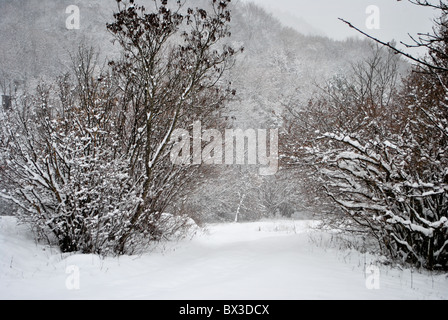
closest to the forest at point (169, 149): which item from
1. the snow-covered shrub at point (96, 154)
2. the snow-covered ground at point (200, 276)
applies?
the snow-covered shrub at point (96, 154)

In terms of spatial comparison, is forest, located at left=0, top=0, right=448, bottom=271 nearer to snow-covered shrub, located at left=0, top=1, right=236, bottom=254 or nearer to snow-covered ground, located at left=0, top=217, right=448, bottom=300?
snow-covered shrub, located at left=0, top=1, right=236, bottom=254

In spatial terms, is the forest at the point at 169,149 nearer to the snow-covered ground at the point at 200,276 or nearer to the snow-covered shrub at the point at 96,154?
the snow-covered shrub at the point at 96,154

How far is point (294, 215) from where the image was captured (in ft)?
89.2

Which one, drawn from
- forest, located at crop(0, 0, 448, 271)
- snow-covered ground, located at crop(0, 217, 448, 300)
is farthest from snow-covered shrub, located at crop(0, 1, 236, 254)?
snow-covered ground, located at crop(0, 217, 448, 300)

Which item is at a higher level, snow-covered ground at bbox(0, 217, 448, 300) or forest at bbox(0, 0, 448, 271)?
forest at bbox(0, 0, 448, 271)

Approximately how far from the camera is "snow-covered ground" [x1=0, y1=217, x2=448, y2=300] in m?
3.86

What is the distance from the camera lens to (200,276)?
16.2 feet

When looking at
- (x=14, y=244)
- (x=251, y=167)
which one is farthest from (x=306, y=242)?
(x=251, y=167)

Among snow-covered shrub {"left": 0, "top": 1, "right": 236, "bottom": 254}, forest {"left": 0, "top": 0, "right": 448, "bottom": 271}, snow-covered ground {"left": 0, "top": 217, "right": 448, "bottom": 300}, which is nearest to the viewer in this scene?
snow-covered ground {"left": 0, "top": 217, "right": 448, "bottom": 300}

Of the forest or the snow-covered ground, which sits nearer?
the snow-covered ground

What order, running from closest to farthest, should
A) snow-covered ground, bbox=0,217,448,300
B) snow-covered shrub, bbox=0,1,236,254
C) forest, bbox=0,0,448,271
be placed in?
snow-covered ground, bbox=0,217,448,300 → forest, bbox=0,0,448,271 → snow-covered shrub, bbox=0,1,236,254

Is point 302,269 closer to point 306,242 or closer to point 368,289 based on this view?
point 368,289

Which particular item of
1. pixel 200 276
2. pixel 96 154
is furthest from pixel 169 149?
pixel 200 276
